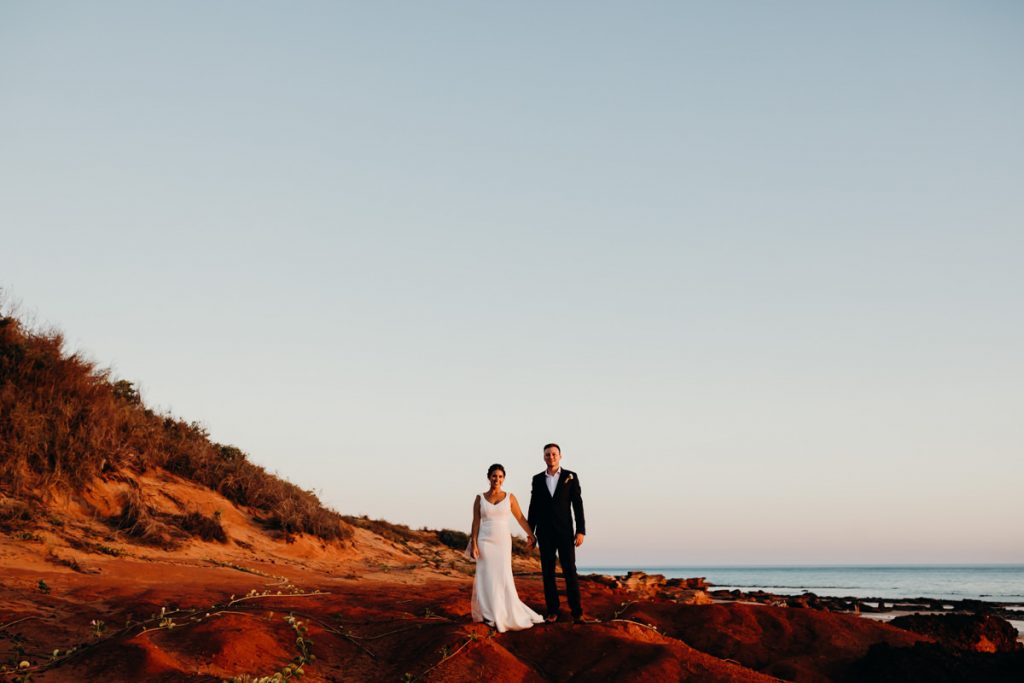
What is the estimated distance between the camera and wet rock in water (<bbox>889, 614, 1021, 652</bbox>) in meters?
12.3

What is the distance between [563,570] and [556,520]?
1.96 feet

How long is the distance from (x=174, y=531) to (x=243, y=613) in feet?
26.2

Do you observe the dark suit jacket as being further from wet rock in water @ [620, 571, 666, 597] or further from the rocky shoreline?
wet rock in water @ [620, 571, 666, 597]

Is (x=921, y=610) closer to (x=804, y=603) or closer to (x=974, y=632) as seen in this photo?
(x=804, y=603)

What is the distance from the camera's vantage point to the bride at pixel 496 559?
9539 millimetres

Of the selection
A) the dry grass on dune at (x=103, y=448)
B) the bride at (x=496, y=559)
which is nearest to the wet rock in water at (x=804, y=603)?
the bride at (x=496, y=559)

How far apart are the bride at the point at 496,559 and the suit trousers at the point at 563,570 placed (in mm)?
265

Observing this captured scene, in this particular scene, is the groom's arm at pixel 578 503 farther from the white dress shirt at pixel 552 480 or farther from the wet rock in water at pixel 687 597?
the wet rock in water at pixel 687 597

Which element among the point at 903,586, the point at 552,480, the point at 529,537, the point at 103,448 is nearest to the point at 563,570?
the point at 529,537

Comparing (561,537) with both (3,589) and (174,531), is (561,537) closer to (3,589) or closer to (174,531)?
(3,589)

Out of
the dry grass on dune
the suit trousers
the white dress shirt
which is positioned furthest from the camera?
the dry grass on dune

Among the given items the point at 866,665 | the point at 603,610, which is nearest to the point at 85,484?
the point at 603,610

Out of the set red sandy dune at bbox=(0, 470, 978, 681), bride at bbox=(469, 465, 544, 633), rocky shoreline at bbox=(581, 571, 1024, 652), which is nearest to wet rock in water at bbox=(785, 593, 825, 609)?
rocky shoreline at bbox=(581, 571, 1024, 652)

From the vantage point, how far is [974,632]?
41.0ft
